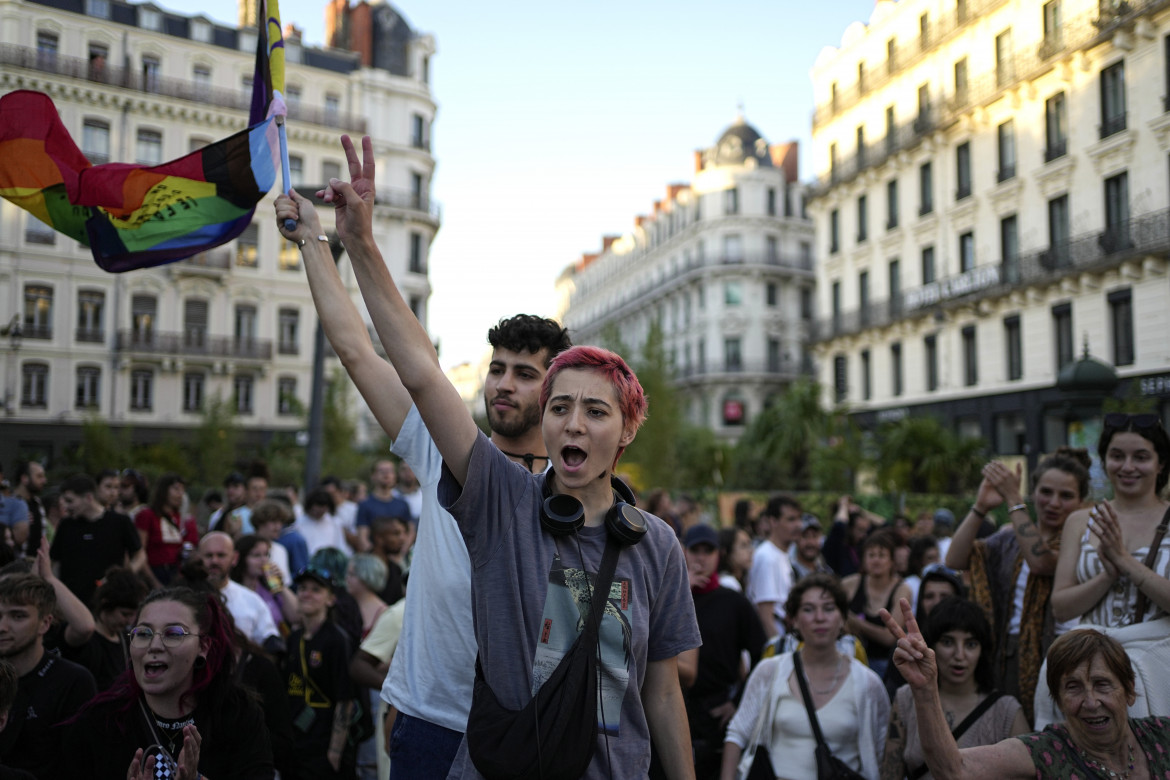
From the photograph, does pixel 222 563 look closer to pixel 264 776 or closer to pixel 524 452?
pixel 264 776

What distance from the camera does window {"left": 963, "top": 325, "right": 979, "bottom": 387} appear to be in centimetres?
3438

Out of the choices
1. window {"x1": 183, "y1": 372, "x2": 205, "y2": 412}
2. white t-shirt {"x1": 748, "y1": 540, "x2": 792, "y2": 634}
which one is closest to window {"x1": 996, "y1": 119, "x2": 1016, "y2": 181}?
white t-shirt {"x1": 748, "y1": 540, "x2": 792, "y2": 634}

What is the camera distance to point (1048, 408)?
30.2 m

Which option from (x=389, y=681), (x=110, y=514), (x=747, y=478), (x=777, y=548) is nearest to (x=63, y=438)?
(x=747, y=478)

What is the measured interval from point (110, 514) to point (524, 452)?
576cm

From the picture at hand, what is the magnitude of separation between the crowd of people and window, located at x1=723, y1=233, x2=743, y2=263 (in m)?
55.7

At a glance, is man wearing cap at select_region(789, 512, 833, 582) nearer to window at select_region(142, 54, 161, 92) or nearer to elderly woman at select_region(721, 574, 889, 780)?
elderly woman at select_region(721, 574, 889, 780)

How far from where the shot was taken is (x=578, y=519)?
2.38 m

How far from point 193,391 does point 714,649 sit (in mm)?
42548

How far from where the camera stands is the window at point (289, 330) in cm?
4656

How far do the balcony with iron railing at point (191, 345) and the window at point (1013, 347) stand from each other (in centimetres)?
3157

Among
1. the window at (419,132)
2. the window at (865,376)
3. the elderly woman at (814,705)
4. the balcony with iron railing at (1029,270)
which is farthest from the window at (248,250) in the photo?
the elderly woman at (814,705)

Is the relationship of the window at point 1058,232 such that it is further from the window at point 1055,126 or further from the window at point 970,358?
the window at point 970,358

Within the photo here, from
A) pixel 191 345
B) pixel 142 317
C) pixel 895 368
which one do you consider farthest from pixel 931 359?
pixel 142 317
